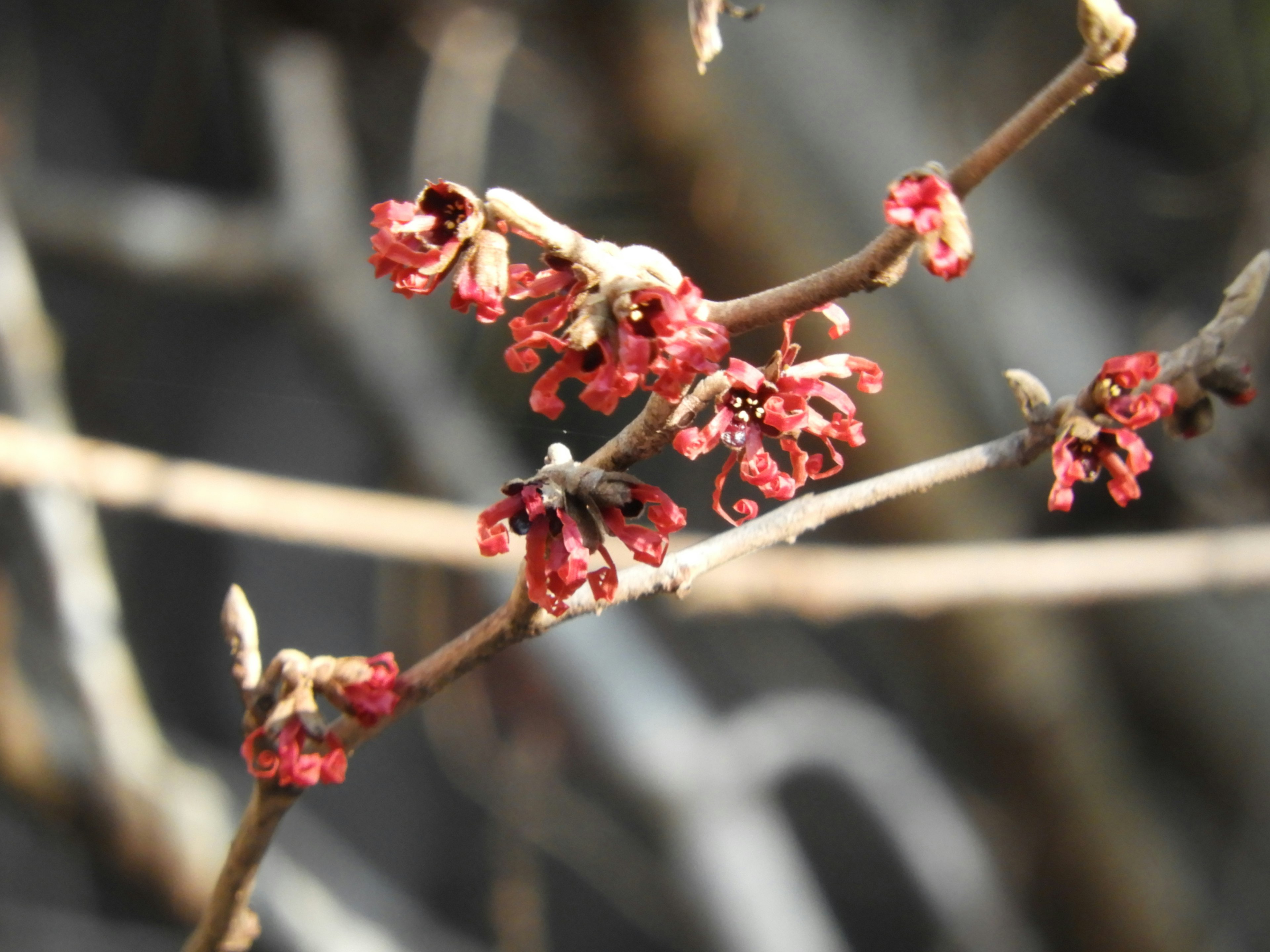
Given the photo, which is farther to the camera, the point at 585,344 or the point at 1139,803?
the point at 1139,803

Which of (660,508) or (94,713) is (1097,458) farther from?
(94,713)

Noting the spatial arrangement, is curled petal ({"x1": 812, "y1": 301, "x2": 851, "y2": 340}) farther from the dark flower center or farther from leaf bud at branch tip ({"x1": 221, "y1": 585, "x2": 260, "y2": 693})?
leaf bud at branch tip ({"x1": 221, "y1": 585, "x2": 260, "y2": 693})

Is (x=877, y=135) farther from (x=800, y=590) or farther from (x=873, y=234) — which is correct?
(x=800, y=590)

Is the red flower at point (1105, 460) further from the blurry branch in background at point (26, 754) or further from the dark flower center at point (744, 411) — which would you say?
the blurry branch in background at point (26, 754)

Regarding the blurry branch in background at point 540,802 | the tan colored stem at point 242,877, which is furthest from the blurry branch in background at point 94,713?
the tan colored stem at point 242,877

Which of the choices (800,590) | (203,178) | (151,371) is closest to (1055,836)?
(800,590)

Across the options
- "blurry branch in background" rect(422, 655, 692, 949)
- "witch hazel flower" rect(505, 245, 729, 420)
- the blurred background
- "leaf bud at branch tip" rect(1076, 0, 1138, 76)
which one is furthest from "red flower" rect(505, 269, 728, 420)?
"blurry branch in background" rect(422, 655, 692, 949)

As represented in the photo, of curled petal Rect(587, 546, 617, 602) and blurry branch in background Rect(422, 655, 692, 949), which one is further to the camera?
blurry branch in background Rect(422, 655, 692, 949)
